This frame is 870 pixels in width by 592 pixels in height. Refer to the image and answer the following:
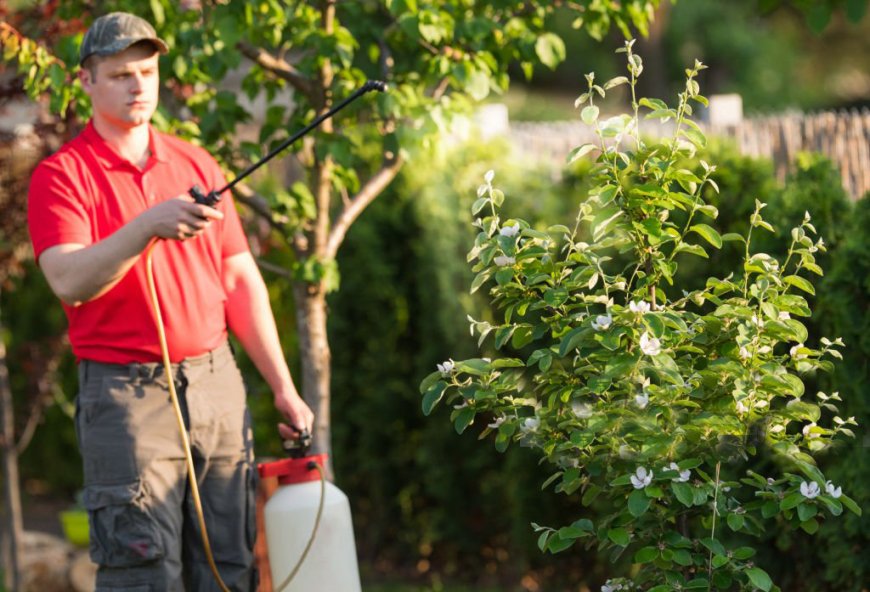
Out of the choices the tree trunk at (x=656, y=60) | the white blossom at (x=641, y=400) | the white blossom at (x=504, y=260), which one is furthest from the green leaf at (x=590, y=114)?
the tree trunk at (x=656, y=60)

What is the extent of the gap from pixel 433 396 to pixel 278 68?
5.85 feet

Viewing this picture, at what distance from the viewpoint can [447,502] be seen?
19.8ft

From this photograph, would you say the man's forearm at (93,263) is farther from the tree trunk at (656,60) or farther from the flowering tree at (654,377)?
the tree trunk at (656,60)

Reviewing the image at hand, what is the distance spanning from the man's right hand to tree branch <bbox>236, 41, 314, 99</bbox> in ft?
4.44

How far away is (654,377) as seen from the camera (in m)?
2.96

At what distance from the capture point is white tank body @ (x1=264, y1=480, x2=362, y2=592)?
3473 millimetres

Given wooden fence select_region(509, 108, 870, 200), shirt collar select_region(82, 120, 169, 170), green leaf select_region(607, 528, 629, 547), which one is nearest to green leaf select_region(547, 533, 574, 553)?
green leaf select_region(607, 528, 629, 547)

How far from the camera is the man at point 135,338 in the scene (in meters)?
3.35

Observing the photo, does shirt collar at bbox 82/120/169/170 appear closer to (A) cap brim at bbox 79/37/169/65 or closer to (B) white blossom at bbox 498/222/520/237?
(A) cap brim at bbox 79/37/169/65

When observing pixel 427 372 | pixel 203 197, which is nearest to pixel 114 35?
pixel 203 197

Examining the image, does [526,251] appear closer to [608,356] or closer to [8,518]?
[608,356]

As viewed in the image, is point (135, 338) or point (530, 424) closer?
point (530, 424)

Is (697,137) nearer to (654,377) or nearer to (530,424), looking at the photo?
(654,377)

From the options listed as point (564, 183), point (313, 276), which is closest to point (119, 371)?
point (313, 276)
